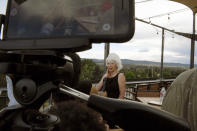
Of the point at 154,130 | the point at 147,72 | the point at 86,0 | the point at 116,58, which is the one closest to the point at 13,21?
the point at 86,0

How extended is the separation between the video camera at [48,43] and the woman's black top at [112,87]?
2.27 meters

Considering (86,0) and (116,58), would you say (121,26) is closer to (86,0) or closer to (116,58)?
(86,0)

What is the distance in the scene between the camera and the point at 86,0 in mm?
409

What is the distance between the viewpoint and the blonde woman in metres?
2.71

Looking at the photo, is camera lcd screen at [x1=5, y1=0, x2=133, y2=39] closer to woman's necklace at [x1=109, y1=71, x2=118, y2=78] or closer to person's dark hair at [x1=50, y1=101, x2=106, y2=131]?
person's dark hair at [x1=50, y1=101, x2=106, y2=131]

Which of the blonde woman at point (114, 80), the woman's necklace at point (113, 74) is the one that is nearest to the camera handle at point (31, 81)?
the blonde woman at point (114, 80)

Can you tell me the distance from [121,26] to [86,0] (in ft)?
0.24

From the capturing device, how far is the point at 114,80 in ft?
9.04

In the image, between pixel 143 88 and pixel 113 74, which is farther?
pixel 143 88

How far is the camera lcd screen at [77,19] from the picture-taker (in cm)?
39

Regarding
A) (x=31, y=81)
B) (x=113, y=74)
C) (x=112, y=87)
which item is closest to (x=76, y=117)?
(x=31, y=81)

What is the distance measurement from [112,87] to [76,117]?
7.31 ft

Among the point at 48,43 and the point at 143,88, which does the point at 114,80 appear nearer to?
the point at 48,43

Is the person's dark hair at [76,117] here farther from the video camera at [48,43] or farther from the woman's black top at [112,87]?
the woman's black top at [112,87]
